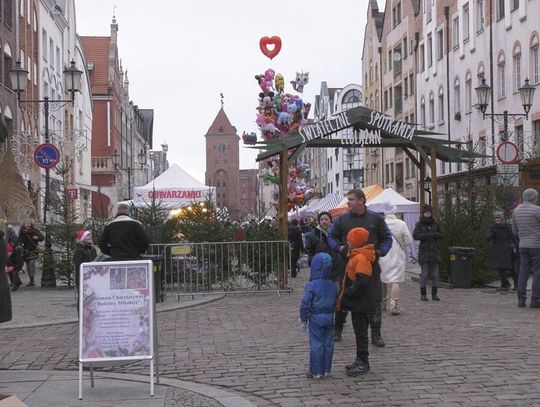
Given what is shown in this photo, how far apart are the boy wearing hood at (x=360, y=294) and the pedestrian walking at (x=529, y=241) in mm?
6089

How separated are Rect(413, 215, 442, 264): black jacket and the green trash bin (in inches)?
133

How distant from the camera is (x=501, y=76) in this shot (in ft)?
118

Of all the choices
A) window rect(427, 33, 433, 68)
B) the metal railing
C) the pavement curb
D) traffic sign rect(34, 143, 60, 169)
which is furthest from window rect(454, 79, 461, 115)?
the pavement curb

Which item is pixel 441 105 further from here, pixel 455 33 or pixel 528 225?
pixel 528 225

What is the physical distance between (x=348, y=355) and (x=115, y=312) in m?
2.95

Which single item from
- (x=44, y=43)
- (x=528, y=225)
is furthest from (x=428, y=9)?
(x=528, y=225)

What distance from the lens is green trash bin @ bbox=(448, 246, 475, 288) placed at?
17.9m

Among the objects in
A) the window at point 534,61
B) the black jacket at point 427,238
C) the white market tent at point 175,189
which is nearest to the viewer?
the black jacket at point 427,238

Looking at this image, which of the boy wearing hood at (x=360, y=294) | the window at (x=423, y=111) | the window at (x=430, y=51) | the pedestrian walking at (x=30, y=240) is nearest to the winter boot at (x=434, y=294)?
the boy wearing hood at (x=360, y=294)

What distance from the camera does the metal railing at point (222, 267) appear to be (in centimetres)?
1659

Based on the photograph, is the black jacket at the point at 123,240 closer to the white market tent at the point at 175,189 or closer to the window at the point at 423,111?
the white market tent at the point at 175,189

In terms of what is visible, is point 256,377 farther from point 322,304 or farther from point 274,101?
point 274,101

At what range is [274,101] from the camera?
2650 centimetres

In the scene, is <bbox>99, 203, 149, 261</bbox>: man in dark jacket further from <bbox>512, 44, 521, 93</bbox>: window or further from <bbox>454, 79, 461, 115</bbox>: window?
<bbox>454, 79, 461, 115</bbox>: window
